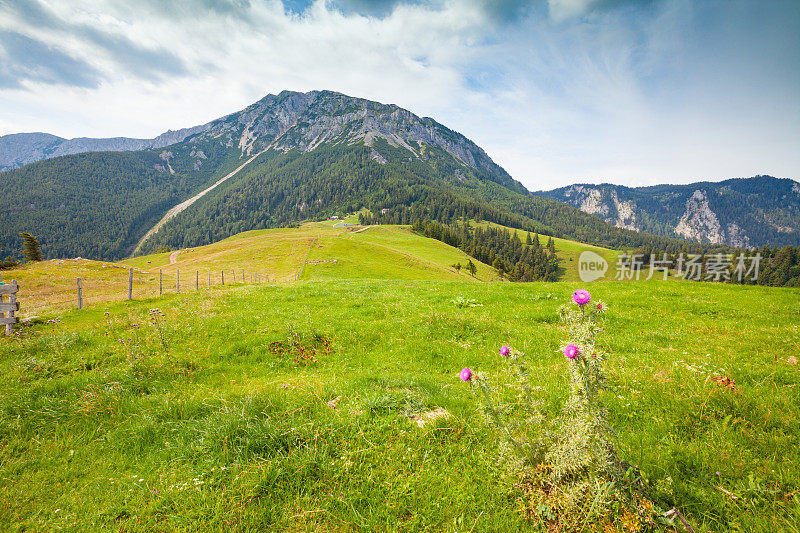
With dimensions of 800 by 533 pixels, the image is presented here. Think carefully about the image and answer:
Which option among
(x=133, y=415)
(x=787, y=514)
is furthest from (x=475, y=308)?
(x=133, y=415)

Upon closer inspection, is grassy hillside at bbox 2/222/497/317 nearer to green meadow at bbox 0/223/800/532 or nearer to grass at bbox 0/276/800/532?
green meadow at bbox 0/223/800/532

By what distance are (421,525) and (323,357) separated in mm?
7668

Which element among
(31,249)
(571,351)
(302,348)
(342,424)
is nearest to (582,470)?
(571,351)

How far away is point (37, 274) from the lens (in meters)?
45.3

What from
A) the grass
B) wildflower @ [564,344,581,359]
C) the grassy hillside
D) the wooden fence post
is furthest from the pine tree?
wildflower @ [564,344,581,359]

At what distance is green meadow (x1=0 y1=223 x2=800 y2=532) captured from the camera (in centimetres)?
400

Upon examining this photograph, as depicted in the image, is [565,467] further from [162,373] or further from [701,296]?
[701,296]

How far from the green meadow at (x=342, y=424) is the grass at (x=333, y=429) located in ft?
0.10

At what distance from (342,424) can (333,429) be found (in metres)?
0.21

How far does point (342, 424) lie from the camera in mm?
5434

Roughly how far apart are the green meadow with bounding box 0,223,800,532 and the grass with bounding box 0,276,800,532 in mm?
31

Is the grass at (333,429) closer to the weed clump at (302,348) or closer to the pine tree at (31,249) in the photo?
the weed clump at (302,348)

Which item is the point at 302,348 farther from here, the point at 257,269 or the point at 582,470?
the point at 257,269

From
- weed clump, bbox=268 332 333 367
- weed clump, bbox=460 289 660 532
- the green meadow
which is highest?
weed clump, bbox=460 289 660 532
